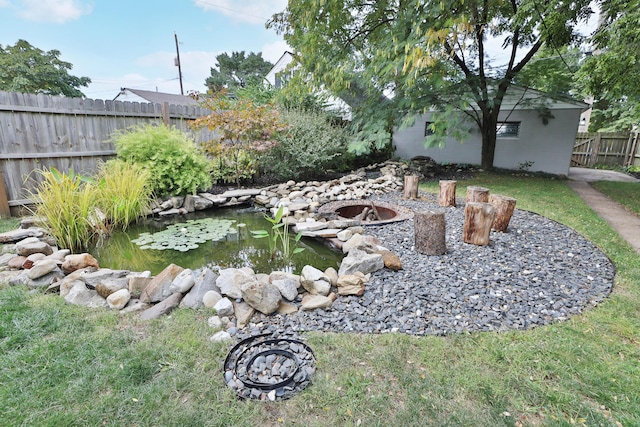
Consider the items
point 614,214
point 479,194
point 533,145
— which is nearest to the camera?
point 479,194

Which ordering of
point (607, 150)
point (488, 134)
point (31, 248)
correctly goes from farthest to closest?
point (607, 150) → point (488, 134) → point (31, 248)

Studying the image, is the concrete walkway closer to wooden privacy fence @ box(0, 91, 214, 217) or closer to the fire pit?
the fire pit

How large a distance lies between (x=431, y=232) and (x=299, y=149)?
4279mm

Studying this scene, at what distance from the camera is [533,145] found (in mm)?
8930

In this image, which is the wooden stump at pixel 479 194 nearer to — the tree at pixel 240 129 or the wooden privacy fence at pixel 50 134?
the tree at pixel 240 129

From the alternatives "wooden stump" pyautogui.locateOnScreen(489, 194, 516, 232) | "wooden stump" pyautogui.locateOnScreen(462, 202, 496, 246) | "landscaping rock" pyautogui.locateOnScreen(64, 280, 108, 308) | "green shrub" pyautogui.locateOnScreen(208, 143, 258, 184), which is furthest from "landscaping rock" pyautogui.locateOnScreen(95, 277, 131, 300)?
"green shrub" pyautogui.locateOnScreen(208, 143, 258, 184)

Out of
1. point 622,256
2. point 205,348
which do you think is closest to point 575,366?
point 205,348

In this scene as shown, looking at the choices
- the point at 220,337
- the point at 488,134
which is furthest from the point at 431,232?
the point at 488,134

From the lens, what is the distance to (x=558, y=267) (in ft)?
8.93

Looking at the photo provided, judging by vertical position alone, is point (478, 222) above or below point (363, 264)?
above

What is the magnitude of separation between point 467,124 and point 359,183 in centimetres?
503

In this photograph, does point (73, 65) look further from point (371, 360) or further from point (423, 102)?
point (371, 360)

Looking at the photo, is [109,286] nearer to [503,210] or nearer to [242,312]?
[242,312]

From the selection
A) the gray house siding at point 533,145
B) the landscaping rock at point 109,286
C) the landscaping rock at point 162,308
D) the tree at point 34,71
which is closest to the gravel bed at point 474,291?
the landscaping rock at point 162,308
